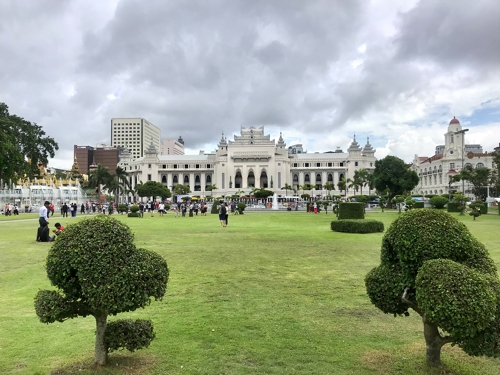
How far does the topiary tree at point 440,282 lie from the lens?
3.56 meters

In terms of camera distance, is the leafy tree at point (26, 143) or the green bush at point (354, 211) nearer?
the green bush at point (354, 211)

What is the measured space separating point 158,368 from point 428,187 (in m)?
105

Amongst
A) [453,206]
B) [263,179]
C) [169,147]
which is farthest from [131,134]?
[453,206]

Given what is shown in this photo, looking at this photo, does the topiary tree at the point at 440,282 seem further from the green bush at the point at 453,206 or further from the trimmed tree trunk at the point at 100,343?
the green bush at the point at 453,206

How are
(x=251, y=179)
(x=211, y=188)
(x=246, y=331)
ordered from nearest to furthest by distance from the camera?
(x=246, y=331), (x=211, y=188), (x=251, y=179)

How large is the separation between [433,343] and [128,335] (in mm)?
3471

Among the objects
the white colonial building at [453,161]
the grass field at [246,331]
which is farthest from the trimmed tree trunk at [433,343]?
the white colonial building at [453,161]

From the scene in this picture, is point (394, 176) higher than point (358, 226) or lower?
higher

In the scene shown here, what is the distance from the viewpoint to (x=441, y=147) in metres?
131

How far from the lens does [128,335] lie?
4418mm

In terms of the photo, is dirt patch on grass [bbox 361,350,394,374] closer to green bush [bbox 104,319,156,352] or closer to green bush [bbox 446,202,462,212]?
green bush [bbox 104,319,156,352]

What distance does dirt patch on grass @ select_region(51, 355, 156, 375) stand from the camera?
436cm

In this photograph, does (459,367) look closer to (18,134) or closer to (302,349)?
(302,349)

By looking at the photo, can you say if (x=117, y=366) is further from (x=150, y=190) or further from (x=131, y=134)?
(x=131, y=134)
